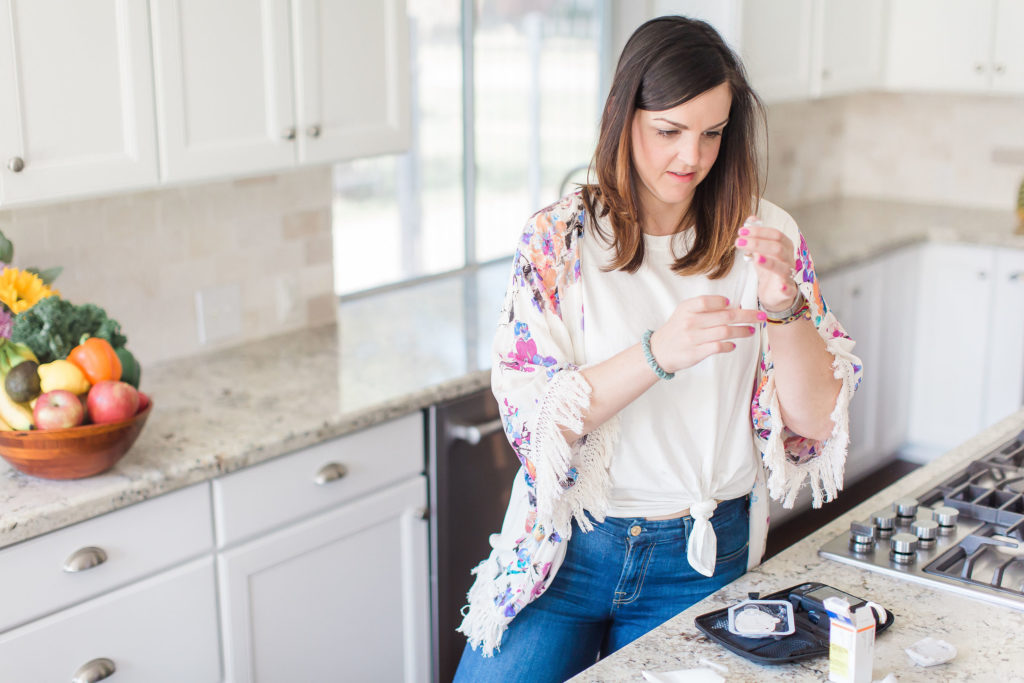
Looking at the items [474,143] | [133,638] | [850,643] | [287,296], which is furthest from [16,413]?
[474,143]

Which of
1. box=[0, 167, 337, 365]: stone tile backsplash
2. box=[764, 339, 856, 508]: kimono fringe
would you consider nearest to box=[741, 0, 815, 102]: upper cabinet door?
box=[0, 167, 337, 365]: stone tile backsplash

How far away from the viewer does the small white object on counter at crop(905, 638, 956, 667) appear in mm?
1346

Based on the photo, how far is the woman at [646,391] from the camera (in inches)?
62.4

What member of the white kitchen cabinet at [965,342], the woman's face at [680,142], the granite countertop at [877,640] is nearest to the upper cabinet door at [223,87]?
the woman's face at [680,142]

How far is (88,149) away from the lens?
195 centimetres

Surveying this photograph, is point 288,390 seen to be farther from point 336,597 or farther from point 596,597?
point 596,597

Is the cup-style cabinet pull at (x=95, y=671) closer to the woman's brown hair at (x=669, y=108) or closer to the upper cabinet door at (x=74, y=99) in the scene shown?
the upper cabinet door at (x=74, y=99)

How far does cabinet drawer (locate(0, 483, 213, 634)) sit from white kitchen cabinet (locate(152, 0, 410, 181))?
2.04 ft

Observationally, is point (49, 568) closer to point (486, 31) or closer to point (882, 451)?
point (486, 31)

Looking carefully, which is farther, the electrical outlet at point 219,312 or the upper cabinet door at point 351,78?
the electrical outlet at point 219,312

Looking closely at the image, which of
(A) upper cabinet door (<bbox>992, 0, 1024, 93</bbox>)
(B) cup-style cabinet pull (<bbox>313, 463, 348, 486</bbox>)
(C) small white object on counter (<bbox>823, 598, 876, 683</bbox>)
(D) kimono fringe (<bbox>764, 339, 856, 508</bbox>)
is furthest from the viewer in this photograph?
(A) upper cabinet door (<bbox>992, 0, 1024, 93</bbox>)

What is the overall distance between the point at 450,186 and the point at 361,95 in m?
1.03

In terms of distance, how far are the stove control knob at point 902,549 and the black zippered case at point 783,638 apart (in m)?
0.15

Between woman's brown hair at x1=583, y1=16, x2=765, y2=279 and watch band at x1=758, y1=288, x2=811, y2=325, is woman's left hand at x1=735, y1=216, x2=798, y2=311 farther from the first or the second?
woman's brown hair at x1=583, y1=16, x2=765, y2=279
